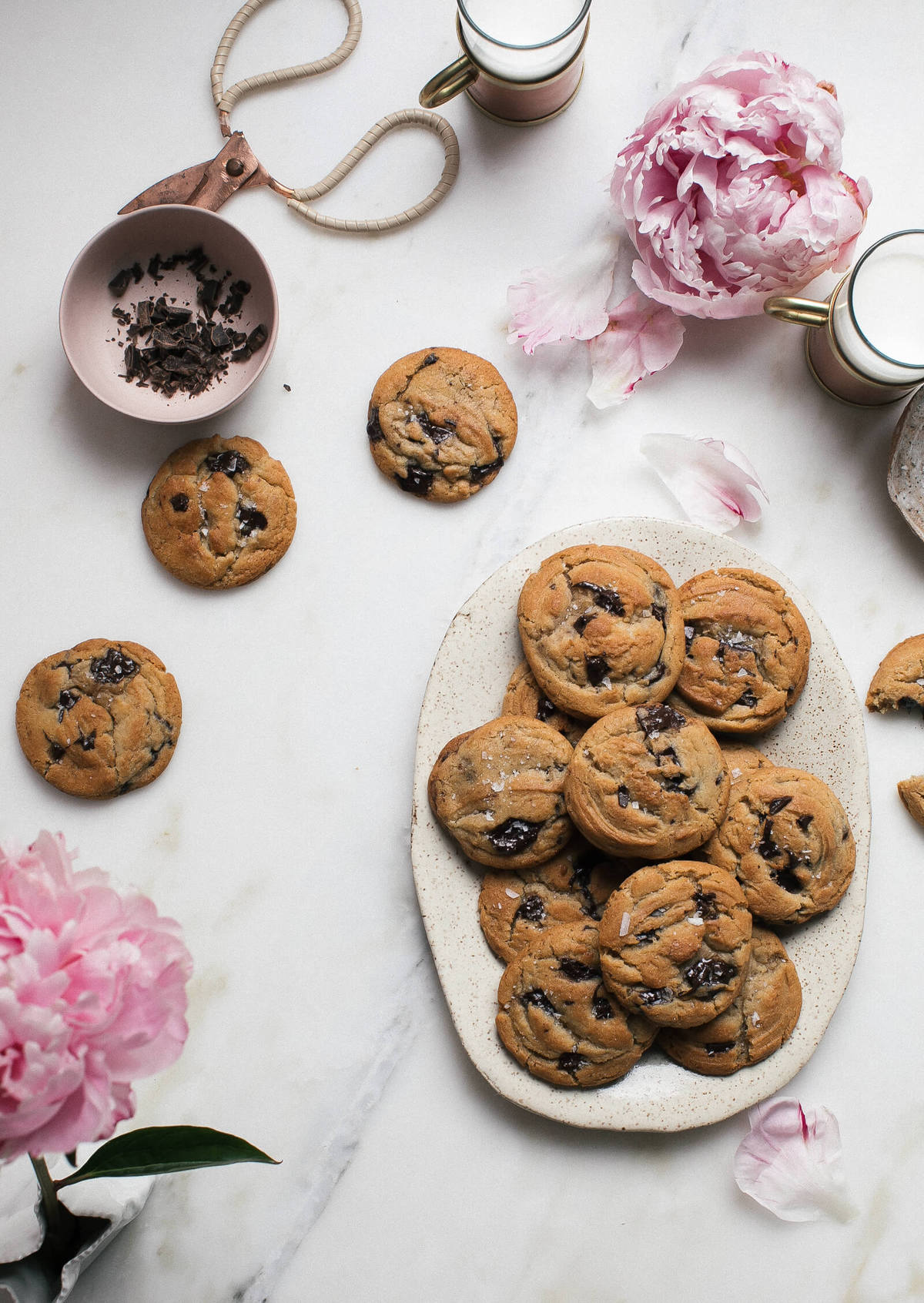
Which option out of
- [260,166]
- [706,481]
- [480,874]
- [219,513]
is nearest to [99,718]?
[219,513]

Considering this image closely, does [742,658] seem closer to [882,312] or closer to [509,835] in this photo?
[509,835]

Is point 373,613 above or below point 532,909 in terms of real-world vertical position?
above

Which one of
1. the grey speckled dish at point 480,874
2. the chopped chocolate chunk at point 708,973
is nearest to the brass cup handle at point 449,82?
the grey speckled dish at point 480,874

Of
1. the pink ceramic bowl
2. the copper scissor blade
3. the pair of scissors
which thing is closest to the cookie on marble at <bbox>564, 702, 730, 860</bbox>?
the pink ceramic bowl

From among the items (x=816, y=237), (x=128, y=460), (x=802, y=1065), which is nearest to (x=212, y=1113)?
(x=802, y=1065)

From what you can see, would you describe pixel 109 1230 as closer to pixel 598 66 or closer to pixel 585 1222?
pixel 585 1222

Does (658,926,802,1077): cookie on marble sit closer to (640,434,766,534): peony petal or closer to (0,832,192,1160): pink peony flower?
(640,434,766,534): peony petal
